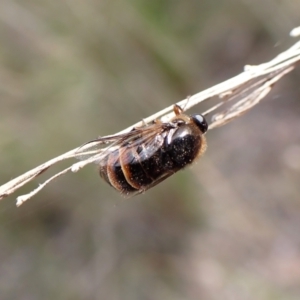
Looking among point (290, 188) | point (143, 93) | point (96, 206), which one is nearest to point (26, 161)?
point (96, 206)

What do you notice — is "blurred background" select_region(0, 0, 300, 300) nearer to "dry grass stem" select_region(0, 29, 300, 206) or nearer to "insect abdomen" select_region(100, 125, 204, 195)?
"insect abdomen" select_region(100, 125, 204, 195)

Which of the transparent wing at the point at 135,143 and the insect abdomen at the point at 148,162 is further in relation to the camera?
the insect abdomen at the point at 148,162

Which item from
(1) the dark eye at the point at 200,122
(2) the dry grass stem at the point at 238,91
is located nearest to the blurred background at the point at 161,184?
(1) the dark eye at the point at 200,122

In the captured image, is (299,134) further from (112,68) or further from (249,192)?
(112,68)

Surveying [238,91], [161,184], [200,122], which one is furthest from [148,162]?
[161,184]

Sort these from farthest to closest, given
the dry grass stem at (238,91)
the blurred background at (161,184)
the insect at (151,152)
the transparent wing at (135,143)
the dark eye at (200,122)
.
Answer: the blurred background at (161,184)
the dark eye at (200,122)
the insect at (151,152)
the transparent wing at (135,143)
the dry grass stem at (238,91)

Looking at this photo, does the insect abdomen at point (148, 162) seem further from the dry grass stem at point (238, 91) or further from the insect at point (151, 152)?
the dry grass stem at point (238, 91)

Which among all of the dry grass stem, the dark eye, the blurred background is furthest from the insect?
the blurred background
